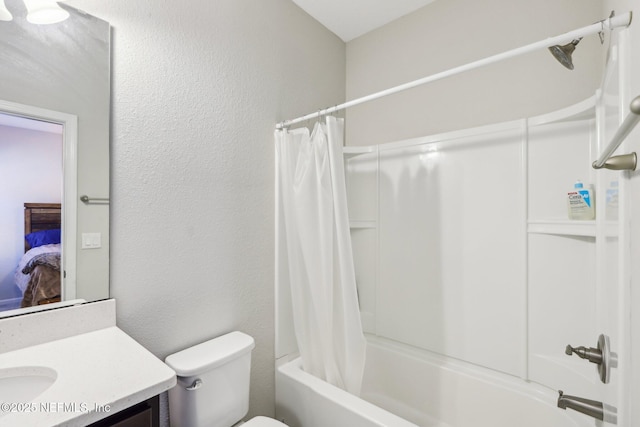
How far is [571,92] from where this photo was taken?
1501 mm

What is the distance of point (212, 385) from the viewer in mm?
1262

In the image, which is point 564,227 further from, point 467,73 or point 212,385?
point 212,385

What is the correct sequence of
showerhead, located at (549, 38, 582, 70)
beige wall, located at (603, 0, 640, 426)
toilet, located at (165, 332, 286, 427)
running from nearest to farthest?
beige wall, located at (603, 0, 640, 426) < showerhead, located at (549, 38, 582, 70) < toilet, located at (165, 332, 286, 427)

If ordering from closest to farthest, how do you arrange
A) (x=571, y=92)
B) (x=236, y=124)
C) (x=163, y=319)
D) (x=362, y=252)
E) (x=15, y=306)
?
(x=15, y=306), (x=163, y=319), (x=571, y=92), (x=236, y=124), (x=362, y=252)

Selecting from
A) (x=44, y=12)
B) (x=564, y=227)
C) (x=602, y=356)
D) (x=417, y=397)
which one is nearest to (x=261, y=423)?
(x=417, y=397)

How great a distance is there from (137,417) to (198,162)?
103 cm

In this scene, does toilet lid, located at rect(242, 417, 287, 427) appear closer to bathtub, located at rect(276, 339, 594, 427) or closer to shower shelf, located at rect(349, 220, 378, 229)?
bathtub, located at rect(276, 339, 594, 427)

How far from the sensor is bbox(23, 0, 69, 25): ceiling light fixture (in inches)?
39.7

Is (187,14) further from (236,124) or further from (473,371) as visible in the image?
(473,371)

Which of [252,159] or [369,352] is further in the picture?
[369,352]

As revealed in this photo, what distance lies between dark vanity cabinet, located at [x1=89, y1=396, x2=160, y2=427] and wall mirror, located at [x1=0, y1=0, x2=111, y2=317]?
557 millimetres

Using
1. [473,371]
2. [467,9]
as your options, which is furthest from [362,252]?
[467,9]

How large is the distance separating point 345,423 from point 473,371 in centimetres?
82

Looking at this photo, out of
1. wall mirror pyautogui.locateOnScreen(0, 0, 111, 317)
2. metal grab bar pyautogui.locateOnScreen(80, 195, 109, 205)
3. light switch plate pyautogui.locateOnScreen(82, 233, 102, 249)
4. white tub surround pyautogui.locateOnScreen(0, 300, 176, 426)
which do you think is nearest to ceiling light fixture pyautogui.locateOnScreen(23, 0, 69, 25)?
wall mirror pyautogui.locateOnScreen(0, 0, 111, 317)
